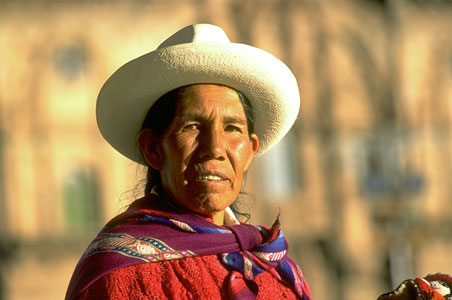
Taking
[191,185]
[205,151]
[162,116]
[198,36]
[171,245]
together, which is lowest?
[171,245]

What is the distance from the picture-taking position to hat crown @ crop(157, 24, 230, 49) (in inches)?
147

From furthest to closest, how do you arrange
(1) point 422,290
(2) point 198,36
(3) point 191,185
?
(2) point 198,36, (3) point 191,185, (1) point 422,290

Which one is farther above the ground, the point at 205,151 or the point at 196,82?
the point at 196,82

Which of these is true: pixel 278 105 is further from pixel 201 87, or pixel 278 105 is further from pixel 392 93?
pixel 392 93

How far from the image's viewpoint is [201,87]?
12.2 ft

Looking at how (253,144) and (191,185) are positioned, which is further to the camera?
(253,144)

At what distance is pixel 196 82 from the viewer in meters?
3.72

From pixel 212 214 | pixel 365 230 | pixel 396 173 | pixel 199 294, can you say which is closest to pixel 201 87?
pixel 212 214

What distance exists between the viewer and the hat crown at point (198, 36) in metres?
3.74

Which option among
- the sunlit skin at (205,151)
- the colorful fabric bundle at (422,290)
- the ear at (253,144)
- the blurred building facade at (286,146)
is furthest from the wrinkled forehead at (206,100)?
the blurred building facade at (286,146)

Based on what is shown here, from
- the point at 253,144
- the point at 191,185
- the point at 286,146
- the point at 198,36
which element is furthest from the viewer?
the point at 286,146

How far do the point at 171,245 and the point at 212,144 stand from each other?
32 cm

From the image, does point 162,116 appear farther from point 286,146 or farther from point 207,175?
point 286,146

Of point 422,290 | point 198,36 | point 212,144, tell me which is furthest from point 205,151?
point 422,290
